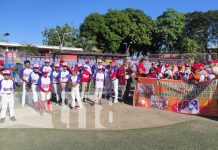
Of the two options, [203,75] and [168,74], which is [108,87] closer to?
[168,74]

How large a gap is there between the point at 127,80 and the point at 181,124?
181 inches

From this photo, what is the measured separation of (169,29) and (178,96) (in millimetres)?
64760

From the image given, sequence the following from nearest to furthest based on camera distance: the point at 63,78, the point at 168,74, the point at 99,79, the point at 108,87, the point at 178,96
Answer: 1. the point at 178,96
2. the point at 63,78
3. the point at 99,79
4. the point at 168,74
5. the point at 108,87

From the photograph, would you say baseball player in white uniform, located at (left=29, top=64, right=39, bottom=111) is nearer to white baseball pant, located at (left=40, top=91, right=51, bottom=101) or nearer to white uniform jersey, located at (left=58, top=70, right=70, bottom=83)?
white baseball pant, located at (left=40, top=91, right=51, bottom=101)

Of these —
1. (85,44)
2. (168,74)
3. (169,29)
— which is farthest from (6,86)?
(169,29)

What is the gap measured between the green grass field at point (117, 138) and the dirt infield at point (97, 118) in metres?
0.63

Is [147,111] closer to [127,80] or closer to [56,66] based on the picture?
[127,80]

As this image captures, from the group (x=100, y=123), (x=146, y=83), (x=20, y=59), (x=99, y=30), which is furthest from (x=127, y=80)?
(x=99, y=30)

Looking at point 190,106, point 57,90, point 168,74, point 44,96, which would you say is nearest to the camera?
point 44,96

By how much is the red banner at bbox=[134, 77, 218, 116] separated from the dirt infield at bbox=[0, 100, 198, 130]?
462mm

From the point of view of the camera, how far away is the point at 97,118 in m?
10.9

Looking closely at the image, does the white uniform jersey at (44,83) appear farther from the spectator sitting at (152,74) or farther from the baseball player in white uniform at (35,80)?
the spectator sitting at (152,74)

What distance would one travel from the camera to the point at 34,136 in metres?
8.46

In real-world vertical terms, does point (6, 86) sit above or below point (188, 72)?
below
